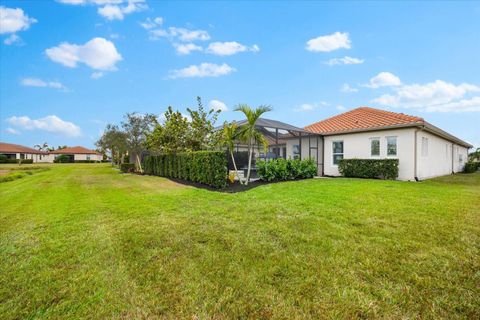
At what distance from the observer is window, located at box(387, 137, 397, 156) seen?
43.0 feet

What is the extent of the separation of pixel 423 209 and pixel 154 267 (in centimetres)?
630

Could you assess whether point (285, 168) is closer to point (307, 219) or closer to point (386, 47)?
point (307, 219)

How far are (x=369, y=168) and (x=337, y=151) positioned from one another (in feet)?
9.17

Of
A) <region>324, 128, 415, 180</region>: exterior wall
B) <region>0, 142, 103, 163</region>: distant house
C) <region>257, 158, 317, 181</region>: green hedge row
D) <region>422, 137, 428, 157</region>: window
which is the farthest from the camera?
<region>0, 142, 103, 163</region>: distant house

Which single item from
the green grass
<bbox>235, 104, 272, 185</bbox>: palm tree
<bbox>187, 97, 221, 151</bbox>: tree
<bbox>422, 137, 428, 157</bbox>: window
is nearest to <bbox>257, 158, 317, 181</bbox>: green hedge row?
<bbox>235, 104, 272, 185</bbox>: palm tree

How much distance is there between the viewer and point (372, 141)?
14.1 metres

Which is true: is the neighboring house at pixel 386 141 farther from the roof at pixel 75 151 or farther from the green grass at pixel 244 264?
the roof at pixel 75 151

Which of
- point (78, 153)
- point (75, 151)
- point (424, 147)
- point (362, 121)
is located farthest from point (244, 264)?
point (75, 151)

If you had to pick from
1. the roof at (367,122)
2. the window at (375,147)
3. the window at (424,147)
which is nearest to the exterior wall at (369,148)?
the window at (375,147)

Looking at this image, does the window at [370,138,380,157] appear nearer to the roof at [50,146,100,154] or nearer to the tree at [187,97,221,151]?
the tree at [187,97,221,151]

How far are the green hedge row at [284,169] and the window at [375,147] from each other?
3666 mm

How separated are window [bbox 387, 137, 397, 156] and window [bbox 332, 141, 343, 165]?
2820mm

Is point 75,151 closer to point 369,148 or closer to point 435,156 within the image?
point 369,148

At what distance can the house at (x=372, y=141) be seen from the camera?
41.2ft
